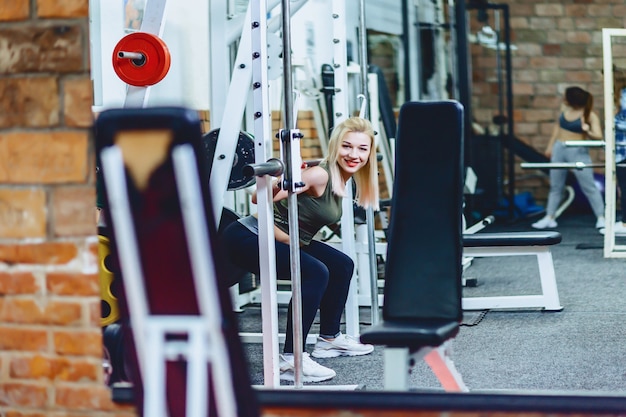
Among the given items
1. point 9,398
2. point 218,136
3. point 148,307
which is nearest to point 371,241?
point 218,136

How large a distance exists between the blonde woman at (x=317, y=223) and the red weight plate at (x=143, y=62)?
68 centimetres

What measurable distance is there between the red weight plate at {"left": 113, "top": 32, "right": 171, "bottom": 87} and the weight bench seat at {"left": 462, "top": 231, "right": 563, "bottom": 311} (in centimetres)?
204

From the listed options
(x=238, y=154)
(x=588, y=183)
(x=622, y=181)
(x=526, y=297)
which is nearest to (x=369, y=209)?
(x=238, y=154)

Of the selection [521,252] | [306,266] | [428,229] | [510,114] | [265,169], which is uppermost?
[510,114]

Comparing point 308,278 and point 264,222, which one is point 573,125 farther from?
point 264,222

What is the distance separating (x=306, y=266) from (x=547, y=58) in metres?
6.58

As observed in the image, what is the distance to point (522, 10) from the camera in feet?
30.7

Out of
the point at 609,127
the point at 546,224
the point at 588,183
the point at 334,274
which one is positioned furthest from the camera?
the point at 546,224

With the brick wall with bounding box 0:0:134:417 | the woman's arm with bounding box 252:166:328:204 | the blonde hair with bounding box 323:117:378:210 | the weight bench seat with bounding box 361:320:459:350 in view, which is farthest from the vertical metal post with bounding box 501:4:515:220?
the brick wall with bounding box 0:0:134:417

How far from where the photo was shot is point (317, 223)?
354 centimetres

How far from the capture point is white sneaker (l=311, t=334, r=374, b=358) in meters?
3.78

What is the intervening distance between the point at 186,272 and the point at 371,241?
2.88 meters

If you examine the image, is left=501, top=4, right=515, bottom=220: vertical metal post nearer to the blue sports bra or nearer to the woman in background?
the woman in background

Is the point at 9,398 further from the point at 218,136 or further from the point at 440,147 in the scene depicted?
the point at 218,136
